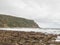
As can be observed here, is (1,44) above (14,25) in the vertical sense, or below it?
above

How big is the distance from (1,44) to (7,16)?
432ft

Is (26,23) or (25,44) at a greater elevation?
(25,44)

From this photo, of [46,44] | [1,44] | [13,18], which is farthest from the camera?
[13,18]

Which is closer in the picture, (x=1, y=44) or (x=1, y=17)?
(x=1, y=44)

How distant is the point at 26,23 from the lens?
157 metres

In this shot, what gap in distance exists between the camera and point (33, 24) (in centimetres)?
16262

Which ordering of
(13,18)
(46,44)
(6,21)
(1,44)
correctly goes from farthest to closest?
(13,18) → (6,21) → (46,44) → (1,44)

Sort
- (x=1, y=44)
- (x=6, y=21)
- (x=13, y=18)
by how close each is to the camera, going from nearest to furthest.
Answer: (x=1, y=44) → (x=6, y=21) → (x=13, y=18)

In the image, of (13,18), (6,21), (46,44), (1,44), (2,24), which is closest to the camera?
(1,44)

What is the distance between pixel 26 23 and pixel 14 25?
7.03m

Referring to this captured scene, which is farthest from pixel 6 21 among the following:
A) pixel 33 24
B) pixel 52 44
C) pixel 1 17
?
pixel 52 44

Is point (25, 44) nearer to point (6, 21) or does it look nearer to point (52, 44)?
point (52, 44)

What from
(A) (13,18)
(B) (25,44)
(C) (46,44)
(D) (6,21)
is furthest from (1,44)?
(A) (13,18)

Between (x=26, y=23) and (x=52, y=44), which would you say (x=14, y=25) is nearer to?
(x=26, y=23)
